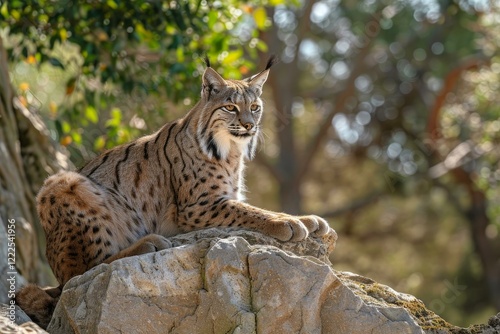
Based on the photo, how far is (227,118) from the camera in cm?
788

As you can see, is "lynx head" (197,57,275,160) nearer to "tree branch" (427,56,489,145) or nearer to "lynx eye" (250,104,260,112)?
"lynx eye" (250,104,260,112)

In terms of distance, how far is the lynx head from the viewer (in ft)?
25.7

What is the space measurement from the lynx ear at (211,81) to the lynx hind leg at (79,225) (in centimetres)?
132

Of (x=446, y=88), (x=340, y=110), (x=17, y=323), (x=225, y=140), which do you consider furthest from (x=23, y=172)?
(x=340, y=110)

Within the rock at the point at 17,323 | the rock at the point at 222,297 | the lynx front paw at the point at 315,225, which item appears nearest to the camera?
the rock at the point at 17,323

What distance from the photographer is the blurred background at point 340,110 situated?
403 inches

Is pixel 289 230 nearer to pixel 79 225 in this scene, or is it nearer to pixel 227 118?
pixel 227 118

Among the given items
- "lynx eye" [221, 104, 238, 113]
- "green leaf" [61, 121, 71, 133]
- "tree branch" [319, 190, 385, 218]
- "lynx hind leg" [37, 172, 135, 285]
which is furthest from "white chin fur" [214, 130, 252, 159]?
"tree branch" [319, 190, 385, 218]

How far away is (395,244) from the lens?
78.1ft

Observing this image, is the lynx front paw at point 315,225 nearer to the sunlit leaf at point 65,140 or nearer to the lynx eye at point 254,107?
the lynx eye at point 254,107

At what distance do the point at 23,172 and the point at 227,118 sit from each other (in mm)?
3130

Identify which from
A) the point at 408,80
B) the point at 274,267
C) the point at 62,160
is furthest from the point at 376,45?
the point at 274,267

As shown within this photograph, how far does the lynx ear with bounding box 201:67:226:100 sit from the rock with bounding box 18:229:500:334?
2.31 meters

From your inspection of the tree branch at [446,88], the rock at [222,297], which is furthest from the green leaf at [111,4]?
the tree branch at [446,88]
